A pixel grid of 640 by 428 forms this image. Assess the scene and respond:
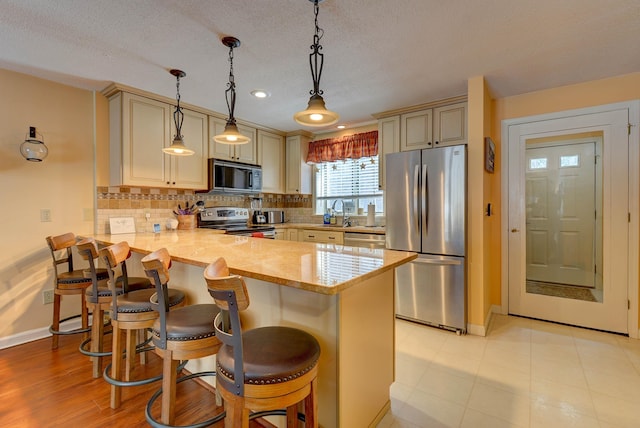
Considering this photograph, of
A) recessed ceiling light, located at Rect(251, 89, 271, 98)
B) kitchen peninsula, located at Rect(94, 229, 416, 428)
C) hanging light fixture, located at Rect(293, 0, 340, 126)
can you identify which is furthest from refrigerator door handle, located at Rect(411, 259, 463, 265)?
recessed ceiling light, located at Rect(251, 89, 271, 98)

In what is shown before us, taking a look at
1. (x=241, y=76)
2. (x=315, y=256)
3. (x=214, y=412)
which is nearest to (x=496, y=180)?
(x=315, y=256)

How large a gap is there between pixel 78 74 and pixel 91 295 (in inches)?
80.4

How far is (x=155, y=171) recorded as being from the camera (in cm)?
325

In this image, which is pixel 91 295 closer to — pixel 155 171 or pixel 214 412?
pixel 214 412

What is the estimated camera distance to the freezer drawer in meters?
2.85

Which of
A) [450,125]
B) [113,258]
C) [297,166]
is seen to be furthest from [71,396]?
[450,125]

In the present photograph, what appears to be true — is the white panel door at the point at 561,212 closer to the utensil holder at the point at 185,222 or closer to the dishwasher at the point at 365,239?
the dishwasher at the point at 365,239

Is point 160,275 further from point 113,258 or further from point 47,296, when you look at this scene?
point 47,296

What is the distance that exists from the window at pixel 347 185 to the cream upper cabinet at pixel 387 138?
58 centimetres

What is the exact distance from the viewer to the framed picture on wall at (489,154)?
284 cm

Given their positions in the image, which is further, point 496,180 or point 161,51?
point 496,180

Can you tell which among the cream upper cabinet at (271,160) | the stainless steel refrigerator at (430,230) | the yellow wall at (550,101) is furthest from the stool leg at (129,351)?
the yellow wall at (550,101)

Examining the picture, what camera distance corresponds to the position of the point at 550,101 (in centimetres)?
305

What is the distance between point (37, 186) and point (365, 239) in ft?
11.0
